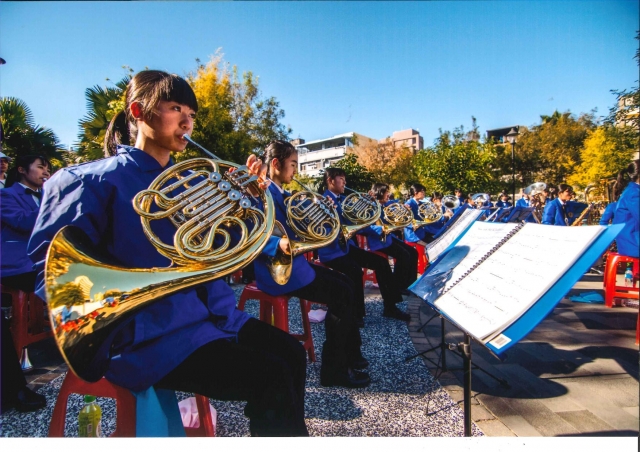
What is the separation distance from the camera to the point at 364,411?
220cm

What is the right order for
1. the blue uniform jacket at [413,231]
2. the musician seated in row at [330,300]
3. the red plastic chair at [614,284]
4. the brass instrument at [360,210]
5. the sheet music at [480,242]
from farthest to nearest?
the blue uniform jacket at [413,231] → the brass instrument at [360,210] → the red plastic chair at [614,284] → the musician seated in row at [330,300] → the sheet music at [480,242]

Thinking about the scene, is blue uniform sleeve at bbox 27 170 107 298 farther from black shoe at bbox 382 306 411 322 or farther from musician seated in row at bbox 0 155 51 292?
black shoe at bbox 382 306 411 322

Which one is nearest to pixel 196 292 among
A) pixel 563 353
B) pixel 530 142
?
pixel 563 353

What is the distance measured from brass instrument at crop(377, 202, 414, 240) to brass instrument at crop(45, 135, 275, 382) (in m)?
3.64

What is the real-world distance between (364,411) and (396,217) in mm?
3695

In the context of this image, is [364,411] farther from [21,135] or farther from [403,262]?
[21,135]

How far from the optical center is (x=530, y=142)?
17.5m

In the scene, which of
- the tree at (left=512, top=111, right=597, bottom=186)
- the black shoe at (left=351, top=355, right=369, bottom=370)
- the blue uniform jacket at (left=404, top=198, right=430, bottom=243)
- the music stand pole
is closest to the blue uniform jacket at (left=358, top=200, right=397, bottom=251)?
the blue uniform jacket at (left=404, top=198, right=430, bottom=243)

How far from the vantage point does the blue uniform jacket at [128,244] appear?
1236 millimetres

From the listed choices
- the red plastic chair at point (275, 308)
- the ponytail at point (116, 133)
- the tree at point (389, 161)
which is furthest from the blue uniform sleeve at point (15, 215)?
the tree at point (389, 161)

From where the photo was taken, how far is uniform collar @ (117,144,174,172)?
1479 millimetres

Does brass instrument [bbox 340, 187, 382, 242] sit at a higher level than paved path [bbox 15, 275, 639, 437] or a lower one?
higher

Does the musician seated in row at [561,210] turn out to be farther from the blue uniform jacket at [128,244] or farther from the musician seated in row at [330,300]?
the blue uniform jacket at [128,244]

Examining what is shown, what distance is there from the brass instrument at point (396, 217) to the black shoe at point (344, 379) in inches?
101
